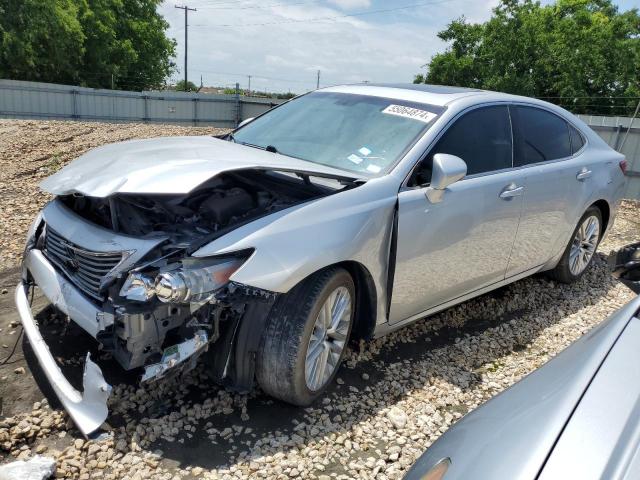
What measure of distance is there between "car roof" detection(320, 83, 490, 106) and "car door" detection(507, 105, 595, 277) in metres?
0.46

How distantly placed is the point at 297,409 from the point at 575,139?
357 cm

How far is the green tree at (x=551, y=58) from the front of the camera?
108 feet

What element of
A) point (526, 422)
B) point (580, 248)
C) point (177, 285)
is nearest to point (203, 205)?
point (177, 285)

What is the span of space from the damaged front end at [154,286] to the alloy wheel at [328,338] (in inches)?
13.2

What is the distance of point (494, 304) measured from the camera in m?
4.79

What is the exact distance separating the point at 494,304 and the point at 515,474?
11.9ft

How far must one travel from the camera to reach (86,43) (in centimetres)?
3428

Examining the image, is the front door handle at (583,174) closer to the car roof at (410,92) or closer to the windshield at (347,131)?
the car roof at (410,92)

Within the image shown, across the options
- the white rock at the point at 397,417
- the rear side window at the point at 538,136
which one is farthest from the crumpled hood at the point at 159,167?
the rear side window at the point at 538,136

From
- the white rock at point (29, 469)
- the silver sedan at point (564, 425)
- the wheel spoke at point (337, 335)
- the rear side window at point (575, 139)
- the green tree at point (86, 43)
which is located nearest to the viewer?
the silver sedan at point (564, 425)

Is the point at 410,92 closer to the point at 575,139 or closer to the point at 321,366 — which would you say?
the point at 575,139

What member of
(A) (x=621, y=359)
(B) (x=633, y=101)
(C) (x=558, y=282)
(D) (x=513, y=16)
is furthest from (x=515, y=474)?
(D) (x=513, y=16)

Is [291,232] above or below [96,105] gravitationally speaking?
above

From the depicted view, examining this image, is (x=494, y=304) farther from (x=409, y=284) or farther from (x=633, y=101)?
(x=633, y=101)
